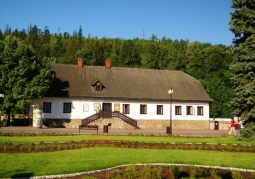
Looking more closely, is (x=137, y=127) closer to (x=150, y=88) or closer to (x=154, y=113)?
(x=154, y=113)

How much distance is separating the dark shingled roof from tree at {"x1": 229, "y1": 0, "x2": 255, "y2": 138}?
21143mm

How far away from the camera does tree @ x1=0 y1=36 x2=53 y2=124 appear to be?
118ft

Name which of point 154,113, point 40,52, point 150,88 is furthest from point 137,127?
point 40,52

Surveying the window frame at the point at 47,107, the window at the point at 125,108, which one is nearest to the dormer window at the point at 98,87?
the window at the point at 125,108

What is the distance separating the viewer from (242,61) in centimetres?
2473

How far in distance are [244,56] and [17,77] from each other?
2492 centimetres

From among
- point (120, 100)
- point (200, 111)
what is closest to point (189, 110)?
point (200, 111)

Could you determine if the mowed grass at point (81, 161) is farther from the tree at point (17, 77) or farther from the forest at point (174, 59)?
the forest at point (174, 59)

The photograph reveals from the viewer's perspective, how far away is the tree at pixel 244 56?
78.2ft

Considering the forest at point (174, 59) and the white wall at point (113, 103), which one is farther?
the forest at point (174, 59)

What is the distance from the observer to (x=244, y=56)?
2417 centimetres

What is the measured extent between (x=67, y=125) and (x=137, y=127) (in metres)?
9.38

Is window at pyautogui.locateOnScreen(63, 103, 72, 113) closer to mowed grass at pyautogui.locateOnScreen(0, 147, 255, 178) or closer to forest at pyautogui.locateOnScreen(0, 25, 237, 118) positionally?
forest at pyautogui.locateOnScreen(0, 25, 237, 118)

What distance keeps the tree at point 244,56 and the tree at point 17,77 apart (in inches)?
885
